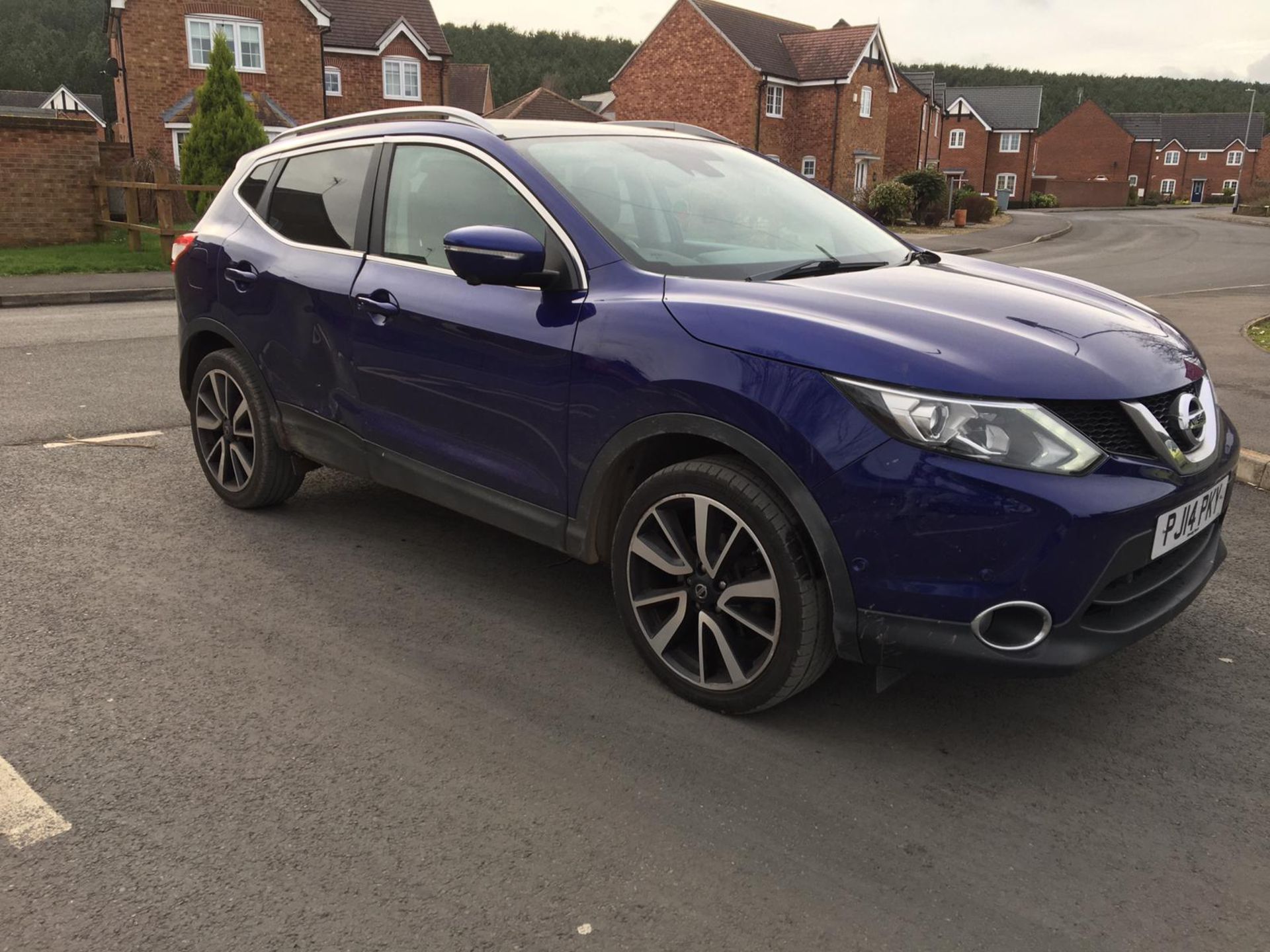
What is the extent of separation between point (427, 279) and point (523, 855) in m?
2.17

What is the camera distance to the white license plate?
9.77ft

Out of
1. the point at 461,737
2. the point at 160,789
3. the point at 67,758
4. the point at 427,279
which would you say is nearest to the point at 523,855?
the point at 461,737

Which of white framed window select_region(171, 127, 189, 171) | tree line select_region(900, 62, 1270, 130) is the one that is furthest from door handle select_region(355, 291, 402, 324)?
tree line select_region(900, 62, 1270, 130)

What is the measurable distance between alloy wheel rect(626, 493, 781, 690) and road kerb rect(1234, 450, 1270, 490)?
12.9ft

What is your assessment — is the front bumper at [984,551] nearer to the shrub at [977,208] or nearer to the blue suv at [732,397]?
the blue suv at [732,397]

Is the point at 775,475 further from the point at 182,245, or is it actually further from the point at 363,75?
the point at 363,75

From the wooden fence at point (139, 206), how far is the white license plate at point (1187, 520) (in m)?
17.7

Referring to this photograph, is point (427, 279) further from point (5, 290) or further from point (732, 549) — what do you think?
point (5, 290)

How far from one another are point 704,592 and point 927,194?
1540 inches

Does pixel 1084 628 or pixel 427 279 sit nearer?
pixel 1084 628

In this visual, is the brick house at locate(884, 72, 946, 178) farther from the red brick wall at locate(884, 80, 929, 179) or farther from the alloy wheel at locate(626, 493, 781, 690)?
the alloy wheel at locate(626, 493, 781, 690)

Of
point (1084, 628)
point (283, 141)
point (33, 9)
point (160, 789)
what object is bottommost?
point (160, 789)

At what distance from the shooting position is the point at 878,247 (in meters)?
4.29

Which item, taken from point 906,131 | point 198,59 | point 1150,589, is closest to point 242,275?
point 1150,589
